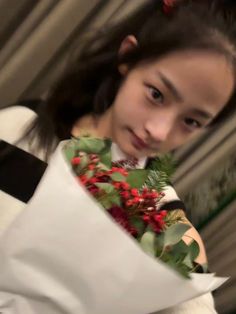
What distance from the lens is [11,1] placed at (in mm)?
1100

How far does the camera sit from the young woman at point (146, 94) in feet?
2.46

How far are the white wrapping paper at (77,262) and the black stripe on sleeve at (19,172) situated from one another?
287 millimetres

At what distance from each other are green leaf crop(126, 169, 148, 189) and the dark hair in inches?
10.7

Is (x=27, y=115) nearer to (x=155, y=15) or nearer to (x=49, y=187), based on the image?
(x=155, y=15)

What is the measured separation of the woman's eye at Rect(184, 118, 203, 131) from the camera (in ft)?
2.59

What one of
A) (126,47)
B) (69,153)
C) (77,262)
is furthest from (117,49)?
(77,262)

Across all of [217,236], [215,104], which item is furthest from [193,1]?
[217,236]

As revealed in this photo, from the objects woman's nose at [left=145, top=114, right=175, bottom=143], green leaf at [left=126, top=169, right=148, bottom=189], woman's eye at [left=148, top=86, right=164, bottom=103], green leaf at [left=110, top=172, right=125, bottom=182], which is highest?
woman's eye at [left=148, top=86, right=164, bottom=103]

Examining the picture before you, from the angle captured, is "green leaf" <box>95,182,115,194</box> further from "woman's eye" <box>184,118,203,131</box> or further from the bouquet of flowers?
"woman's eye" <box>184,118,203,131</box>

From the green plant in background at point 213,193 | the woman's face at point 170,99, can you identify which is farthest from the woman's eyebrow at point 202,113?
the green plant in background at point 213,193

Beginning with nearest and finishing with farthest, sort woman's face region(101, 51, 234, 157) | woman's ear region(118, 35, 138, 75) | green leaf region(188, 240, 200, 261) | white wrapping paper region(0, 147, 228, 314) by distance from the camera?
white wrapping paper region(0, 147, 228, 314) < green leaf region(188, 240, 200, 261) < woman's face region(101, 51, 234, 157) < woman's ear region(118, 35, 138, 75)

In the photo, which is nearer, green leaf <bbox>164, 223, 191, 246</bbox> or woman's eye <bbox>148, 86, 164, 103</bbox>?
green leaf <bbox>164, 223, 191, 246</bbox>

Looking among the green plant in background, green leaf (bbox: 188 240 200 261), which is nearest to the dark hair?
green leaf (bbox: 188 240 200 261)

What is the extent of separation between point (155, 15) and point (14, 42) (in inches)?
17.6
